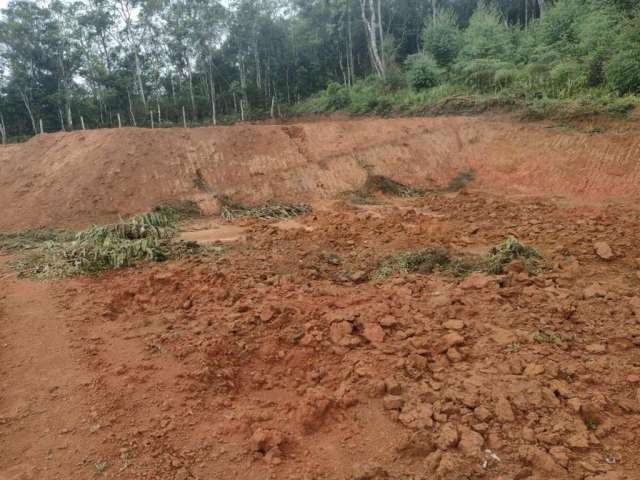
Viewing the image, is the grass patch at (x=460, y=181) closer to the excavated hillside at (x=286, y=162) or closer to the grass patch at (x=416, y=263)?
the excavated hillside at (x=286, y=162)

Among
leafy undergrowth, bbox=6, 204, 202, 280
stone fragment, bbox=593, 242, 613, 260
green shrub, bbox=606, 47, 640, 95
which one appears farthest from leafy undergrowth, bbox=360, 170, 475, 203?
stone fragment, bbox=593, 242, 613, 260

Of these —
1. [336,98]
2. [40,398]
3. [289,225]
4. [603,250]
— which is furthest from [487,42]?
[40,398]

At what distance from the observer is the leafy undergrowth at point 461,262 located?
629 centimetres

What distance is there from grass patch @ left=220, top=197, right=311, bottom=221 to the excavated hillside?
1.58 ft

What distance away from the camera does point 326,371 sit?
14.2 ft

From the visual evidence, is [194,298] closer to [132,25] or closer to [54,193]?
[54,193]

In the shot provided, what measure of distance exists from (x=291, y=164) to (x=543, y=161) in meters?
Result: 7.34

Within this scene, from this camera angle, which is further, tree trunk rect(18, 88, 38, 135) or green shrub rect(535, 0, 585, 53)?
tree trunk rect(18, 88, 38, 135)

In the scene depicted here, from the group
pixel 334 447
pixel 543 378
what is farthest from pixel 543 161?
pixel 334 447

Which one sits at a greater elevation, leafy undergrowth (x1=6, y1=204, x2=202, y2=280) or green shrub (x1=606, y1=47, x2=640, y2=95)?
green shrub (x1=606, y1=47, x2=640, y2=95)

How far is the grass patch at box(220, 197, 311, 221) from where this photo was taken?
11.9 m

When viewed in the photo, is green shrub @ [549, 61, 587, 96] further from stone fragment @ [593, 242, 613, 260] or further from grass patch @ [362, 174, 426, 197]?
stone fragment @ [593, 242, 613, 260]

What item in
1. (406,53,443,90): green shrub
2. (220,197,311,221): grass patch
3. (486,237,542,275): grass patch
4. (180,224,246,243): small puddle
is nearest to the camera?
(486,237,542,275): grass patch

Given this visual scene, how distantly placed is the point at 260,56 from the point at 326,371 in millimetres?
31488
